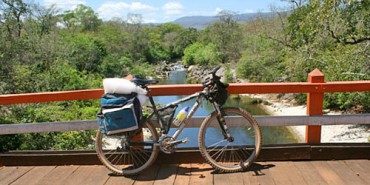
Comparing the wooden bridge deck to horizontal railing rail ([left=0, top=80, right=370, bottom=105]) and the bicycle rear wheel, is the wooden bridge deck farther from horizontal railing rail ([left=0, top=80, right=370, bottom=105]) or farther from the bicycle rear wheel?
horizontal railing rail ([left=0, top=80, right=370, bottom=105])

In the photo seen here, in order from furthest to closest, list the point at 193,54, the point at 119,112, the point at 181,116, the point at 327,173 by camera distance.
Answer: the point at 193,54 → the point at 181,116 → the point at 327,173 → the point at 119,112

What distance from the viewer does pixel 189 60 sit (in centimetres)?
5081

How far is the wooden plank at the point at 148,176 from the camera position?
3.17m

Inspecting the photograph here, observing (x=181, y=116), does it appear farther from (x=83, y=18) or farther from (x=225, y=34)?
(x=83, y=18)

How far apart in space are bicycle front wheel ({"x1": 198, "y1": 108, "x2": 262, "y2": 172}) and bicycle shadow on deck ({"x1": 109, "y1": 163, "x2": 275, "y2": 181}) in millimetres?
94

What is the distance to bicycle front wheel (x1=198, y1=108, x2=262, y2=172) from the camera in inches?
130

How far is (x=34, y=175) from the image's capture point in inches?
134

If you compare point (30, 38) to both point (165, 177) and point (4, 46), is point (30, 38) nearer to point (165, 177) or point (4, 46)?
point (4, 46)

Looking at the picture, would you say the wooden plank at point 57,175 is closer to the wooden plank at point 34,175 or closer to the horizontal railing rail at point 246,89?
the wooden plank at point 34,175

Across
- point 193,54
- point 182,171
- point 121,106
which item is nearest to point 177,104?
point 121,106

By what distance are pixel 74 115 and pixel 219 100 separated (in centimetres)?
1327

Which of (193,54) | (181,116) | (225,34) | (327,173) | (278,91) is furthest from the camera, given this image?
(193,54)

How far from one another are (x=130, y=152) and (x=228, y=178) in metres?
1.01

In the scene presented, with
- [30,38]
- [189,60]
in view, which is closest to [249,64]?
[30,38]
